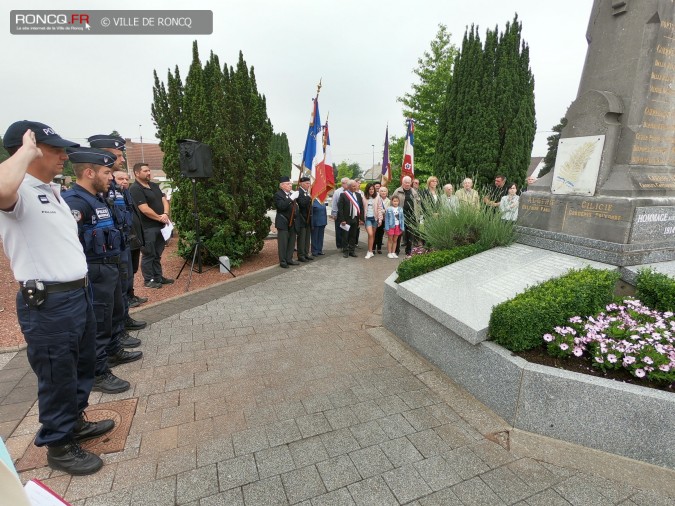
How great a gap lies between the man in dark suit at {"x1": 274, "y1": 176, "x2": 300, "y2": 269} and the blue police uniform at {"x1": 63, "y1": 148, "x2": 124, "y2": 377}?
420 centimetres

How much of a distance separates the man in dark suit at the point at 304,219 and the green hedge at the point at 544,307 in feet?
18.6

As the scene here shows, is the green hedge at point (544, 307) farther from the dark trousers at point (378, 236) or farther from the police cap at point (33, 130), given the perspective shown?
the dark trousers at point (378, 236)

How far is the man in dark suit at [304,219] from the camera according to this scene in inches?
326

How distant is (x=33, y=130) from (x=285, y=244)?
5.93 m

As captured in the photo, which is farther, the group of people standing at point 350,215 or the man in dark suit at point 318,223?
the man in dark suit at point 318,223

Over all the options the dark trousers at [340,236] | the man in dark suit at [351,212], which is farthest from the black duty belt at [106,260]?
the dark trousers at [340,236]

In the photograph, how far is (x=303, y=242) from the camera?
867cm

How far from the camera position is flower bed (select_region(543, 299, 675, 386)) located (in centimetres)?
248

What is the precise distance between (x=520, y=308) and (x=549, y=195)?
2.63 metres

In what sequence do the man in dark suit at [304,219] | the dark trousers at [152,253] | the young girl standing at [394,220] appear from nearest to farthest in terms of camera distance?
the dark trousers at [152,253]
the man in dark suit at [304,219]
the young girl standing at [394,220]

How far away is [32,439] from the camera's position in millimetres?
2629

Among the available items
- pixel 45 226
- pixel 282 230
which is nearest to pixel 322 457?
pixel 45 226

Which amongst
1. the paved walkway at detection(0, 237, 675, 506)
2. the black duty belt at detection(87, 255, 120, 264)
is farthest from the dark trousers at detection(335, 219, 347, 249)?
the black duty belt at detection(87, 255, 120, 264)

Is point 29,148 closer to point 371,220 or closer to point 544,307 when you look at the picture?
point 544,307
